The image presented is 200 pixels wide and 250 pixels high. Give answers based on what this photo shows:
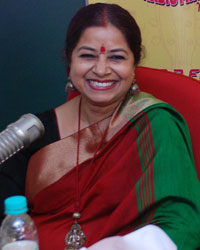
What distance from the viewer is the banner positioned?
1721 millimetres

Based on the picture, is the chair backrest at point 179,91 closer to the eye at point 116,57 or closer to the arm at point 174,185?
the arm at point 174,185

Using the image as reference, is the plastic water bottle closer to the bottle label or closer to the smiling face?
the bottle label

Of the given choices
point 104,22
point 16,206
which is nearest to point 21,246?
point 16,206

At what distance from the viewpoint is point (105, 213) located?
1.17 metres

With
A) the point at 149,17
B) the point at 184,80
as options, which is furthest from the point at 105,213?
the point at 149,17

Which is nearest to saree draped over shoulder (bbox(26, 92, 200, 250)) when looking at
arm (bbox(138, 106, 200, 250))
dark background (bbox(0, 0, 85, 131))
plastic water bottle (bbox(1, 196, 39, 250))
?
arm (bbox(138, 106, 200, 250))

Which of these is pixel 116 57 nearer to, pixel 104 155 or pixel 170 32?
pixel 104 155

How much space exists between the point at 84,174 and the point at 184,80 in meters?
0.47

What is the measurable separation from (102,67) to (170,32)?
2.18 feet

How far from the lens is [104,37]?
1.23 meters

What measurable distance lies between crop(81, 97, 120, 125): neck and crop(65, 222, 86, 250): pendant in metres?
0.37

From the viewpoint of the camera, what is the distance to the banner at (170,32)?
1.72m

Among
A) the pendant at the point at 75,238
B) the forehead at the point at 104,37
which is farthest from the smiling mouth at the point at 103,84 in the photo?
the pendant at the point at 75,238

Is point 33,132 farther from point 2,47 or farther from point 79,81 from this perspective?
point 2,47
